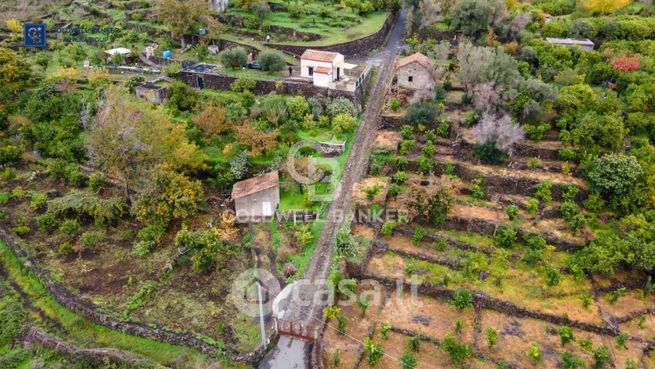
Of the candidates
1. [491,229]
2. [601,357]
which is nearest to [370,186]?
[491,229]

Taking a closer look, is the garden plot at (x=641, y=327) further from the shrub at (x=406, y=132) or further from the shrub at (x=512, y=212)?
the shrub at (x=406, y=132)

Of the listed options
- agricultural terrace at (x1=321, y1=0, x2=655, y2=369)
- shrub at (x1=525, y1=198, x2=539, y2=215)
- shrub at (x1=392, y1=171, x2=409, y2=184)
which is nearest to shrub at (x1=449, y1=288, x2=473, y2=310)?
agricultural terrace at (x1=321, y1=0, x2=655, y2=369)

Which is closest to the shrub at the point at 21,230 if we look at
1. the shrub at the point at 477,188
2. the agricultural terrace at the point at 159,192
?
the agricultural terrace at the point at 159,192

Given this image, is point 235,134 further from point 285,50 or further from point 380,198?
point 285,50

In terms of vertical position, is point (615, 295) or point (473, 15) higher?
point (473, 15)

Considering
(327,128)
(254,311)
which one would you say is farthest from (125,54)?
(254,311)

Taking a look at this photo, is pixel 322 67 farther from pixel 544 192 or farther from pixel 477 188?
pixel 544 192
